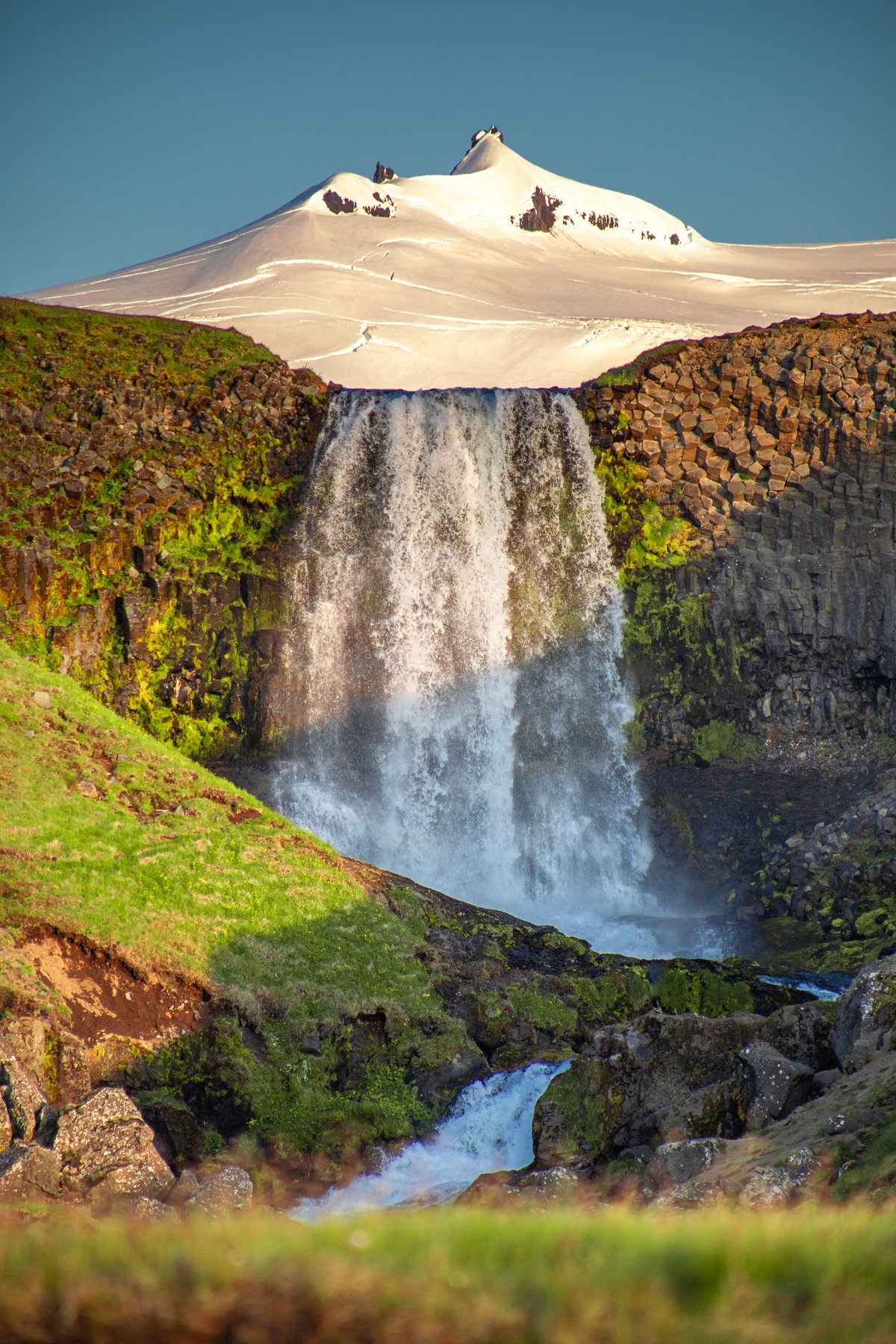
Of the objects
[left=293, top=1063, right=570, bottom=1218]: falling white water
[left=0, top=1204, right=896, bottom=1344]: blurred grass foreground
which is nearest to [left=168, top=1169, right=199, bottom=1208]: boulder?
[left=293, top=1063, right=570, bottom=1218]: falling white water

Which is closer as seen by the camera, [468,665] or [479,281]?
[468,665]

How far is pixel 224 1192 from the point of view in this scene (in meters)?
10.0

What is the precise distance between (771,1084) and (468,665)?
62.5ft

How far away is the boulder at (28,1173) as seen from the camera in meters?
9.34

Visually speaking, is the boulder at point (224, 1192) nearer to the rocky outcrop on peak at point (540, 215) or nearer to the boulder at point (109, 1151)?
the boulder at point (109, 1151)

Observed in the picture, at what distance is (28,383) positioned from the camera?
29.2 metres

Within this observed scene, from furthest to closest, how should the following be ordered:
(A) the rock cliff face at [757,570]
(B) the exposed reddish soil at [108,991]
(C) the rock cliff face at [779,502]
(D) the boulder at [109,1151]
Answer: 1. (C) the rock cliff face at [779,502]
2. (A) the rock cliff face at [757,570]
3. (B) the exposed reddish soil at [108,991]
4. (D) the boulder at [109,1151]

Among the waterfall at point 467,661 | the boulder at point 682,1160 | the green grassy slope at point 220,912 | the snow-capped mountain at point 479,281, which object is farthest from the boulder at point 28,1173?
the snow-capped mountain at point 479,281

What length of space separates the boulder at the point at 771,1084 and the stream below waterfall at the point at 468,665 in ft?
44.6

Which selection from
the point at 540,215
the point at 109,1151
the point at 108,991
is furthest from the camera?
the point at 540,215

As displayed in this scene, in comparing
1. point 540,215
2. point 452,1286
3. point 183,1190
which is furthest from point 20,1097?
point 540,215

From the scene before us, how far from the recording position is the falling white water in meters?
12.0

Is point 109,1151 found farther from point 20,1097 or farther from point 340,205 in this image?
point 340,205

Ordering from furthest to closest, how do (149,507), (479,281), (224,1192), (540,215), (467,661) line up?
(540,215) → (479,281) → (467,661) → (149,507) → (224,1192)
